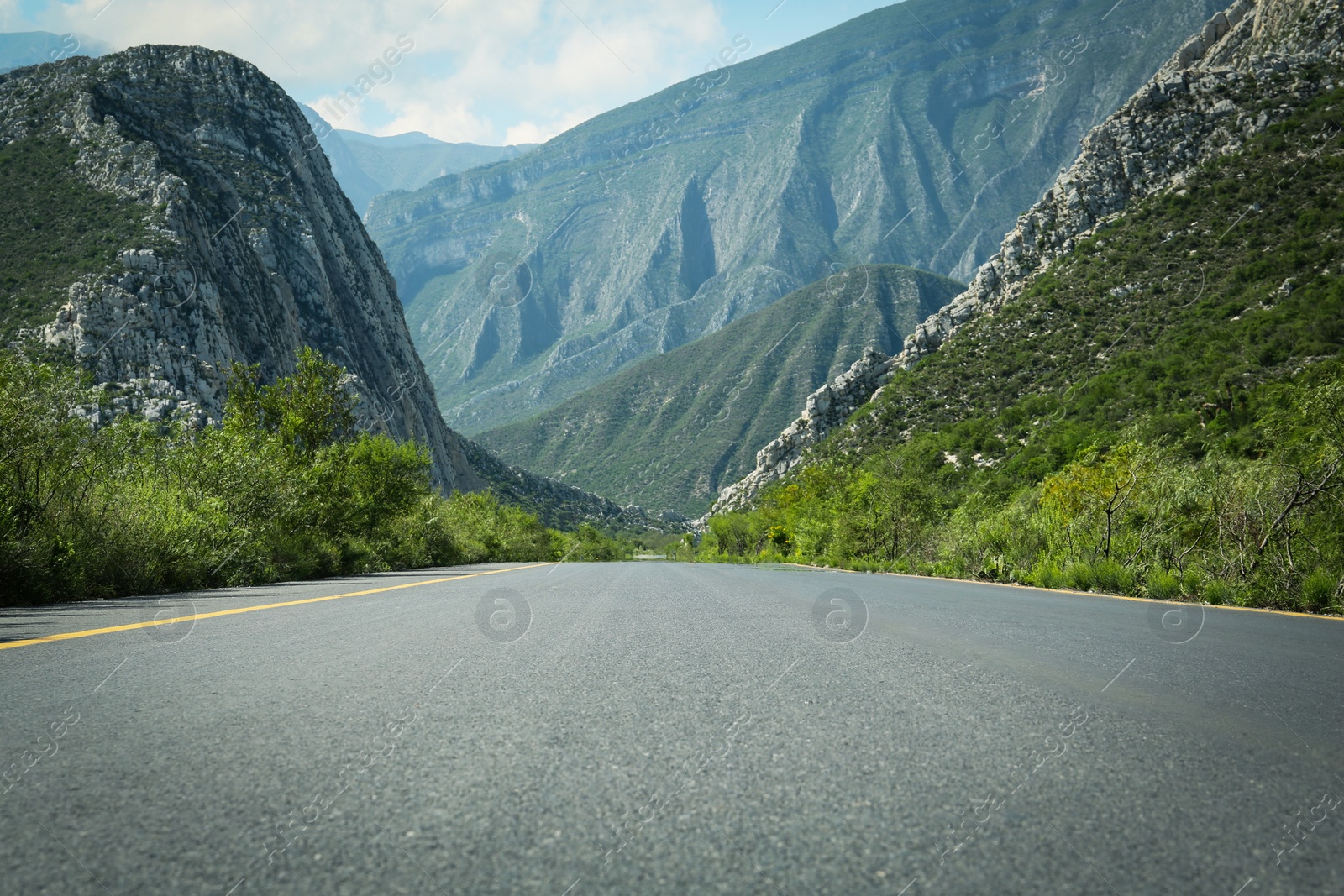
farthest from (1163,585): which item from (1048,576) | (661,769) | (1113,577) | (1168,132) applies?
(1168,132)

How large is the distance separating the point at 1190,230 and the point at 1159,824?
56.6 meters

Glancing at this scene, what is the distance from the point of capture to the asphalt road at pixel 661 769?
5.75 feet

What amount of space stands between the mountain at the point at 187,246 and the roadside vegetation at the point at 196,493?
785cm

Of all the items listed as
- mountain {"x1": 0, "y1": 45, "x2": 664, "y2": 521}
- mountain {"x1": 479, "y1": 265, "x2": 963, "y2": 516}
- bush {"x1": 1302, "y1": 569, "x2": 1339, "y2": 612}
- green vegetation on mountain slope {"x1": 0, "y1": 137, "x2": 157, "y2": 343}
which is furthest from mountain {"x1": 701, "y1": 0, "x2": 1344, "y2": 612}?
green vegetation on mountain slope {"x1": 0, "y1": 137, "x2": 157, "y2": 343}

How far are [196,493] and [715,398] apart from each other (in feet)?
348

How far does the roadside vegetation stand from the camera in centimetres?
995

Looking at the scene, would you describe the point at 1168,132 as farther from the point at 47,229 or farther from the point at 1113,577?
the point at 47,229

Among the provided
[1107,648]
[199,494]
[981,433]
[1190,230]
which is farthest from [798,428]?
[1107,648]

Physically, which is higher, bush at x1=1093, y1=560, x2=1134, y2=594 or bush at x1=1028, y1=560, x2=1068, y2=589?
bush at x1=1093, y1=560, x2=1134, y2=594

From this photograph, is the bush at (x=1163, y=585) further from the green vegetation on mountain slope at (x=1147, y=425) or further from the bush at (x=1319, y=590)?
the bush at (x=1319, y=590)

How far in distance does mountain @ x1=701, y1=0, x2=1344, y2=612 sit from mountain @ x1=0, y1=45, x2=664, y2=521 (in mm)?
29104

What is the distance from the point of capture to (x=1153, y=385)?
129 ft

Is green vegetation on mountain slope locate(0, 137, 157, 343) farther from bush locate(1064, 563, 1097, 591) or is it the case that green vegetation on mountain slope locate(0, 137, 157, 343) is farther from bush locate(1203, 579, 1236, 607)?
bush locate(1203, 579, 1236, 607)

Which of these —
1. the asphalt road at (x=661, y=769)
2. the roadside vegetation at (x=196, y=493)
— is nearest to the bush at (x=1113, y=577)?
the asphalt road at (x=661, y=769)
